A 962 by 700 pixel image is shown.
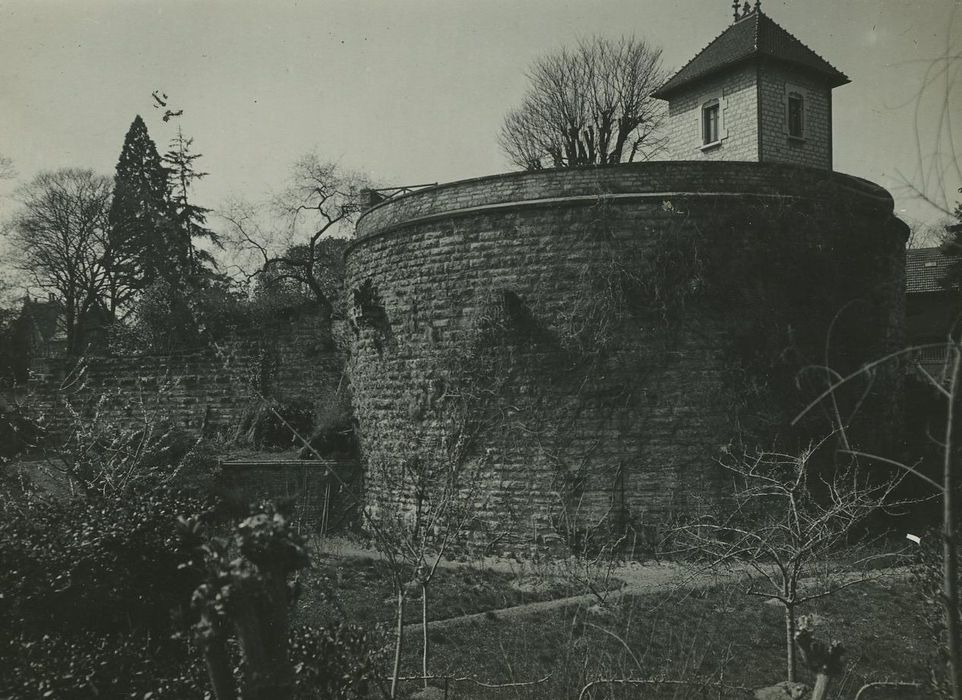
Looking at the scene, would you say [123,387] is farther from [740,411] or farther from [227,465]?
[740,411]

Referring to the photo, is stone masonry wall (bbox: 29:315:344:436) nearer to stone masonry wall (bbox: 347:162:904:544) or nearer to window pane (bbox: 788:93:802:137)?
stone masonry wall (bbox: 347:162:904:544)

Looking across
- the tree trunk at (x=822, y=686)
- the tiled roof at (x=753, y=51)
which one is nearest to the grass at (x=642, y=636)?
the tree trunk at (x=822, y=686)

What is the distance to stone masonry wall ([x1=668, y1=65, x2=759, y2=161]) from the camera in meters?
17.0

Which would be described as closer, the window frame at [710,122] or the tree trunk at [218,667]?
the tree trunk at [218,667]

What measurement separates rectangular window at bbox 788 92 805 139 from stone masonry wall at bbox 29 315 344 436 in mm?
11229

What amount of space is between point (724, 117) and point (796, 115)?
1559 mm

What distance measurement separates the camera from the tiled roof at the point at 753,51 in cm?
1706

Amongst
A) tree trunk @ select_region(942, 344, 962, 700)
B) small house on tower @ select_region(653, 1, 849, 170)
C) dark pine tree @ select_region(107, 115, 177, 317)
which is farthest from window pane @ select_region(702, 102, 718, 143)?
dark pine tree @ select_region(107, 115, 177, 317)

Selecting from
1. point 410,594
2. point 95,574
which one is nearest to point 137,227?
point 410,594

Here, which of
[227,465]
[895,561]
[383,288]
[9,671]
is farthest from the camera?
[227,465]

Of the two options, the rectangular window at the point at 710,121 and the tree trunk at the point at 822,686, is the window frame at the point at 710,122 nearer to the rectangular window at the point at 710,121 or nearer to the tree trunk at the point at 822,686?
the rectangular window at the point at 710,121

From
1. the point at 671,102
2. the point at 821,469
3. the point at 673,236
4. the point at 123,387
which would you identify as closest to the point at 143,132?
the point at 123,387

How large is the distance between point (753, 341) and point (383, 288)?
5.89 meters

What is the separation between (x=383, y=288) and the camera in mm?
12891
